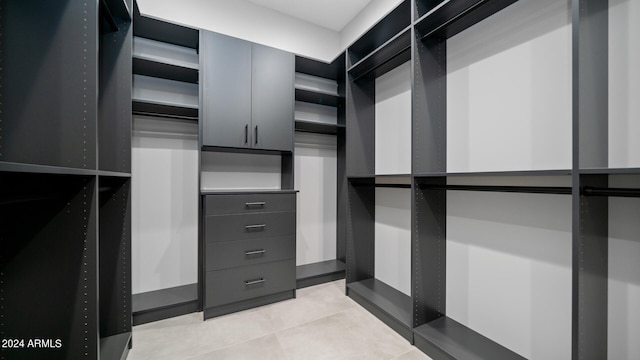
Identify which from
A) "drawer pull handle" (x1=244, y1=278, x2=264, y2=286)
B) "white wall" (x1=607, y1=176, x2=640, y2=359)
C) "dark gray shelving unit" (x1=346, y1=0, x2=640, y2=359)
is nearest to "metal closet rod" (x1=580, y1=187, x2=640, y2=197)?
"dark gray shelving unit" (x1=346, y1=0, x2=640, y2=359)

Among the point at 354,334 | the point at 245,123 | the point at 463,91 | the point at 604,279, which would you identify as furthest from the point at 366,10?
the point at 354,334

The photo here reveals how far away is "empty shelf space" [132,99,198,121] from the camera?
2008 millimetres

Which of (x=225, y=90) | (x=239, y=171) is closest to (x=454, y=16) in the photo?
(x=225, y=90)

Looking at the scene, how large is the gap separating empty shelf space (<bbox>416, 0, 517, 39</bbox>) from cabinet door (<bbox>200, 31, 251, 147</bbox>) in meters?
1.50

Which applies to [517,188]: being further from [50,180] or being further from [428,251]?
[50,180]

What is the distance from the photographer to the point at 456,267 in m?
1.82

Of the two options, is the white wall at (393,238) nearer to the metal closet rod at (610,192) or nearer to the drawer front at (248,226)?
the drawer front at (248,226)

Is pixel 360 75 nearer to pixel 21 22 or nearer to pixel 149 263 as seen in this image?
pixel 21 22

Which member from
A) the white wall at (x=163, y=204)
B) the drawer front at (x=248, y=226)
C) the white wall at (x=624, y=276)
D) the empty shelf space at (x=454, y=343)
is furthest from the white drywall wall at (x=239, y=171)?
the white wall at (x=624, y=276)

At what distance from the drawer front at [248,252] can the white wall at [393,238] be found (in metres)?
0.94

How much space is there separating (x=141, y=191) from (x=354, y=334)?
85.9 inches

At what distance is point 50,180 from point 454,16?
94.9 inches

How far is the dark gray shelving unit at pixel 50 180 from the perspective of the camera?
926mm

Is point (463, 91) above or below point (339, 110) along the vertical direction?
below
